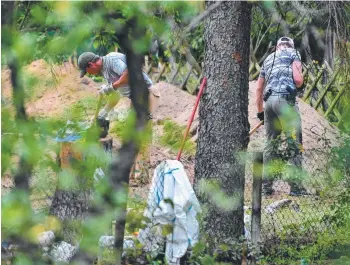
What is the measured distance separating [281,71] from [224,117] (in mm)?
2686

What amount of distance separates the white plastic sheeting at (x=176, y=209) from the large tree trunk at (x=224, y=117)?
276 millimetres

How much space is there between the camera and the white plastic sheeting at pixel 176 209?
19.1ft

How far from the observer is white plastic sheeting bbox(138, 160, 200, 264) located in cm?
582

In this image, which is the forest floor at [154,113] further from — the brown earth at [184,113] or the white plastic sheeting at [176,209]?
the white plastic sheeting at [176,209]

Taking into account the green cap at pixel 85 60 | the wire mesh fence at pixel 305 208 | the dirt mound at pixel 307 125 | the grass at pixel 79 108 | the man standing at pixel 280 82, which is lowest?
the dirt mound at pixel 307 125

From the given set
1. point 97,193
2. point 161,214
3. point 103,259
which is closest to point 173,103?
point 161,214

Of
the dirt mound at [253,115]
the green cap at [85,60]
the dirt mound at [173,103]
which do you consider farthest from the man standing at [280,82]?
the dirt mound at [173,103]

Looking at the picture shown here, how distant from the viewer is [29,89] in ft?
8.00

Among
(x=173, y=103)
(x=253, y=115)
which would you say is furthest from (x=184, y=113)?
(x=253, y=115)

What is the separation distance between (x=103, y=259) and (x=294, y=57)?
4608 millimetres

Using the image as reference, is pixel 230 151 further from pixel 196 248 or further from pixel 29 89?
pixel 29 89

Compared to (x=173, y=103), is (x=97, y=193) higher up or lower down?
higher up

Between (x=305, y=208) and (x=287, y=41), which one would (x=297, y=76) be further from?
(x=305, y=208)

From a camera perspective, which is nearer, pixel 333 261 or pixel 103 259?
pixel 103 259
